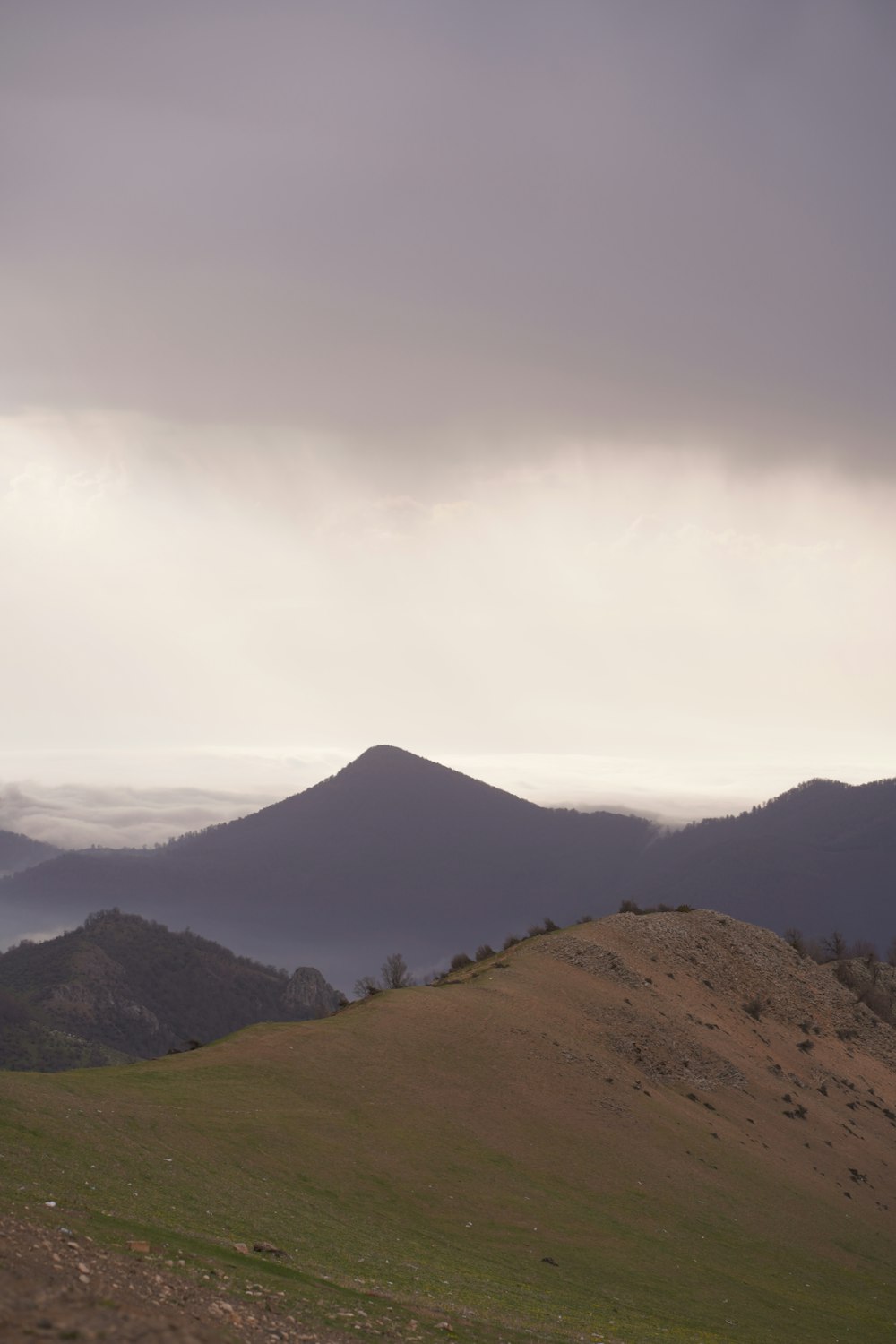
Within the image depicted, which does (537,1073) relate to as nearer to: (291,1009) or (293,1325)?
(293,1325)

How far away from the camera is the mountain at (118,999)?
13250 cm

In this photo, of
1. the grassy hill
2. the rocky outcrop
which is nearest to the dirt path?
the grassy hill

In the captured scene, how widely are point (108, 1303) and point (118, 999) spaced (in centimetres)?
16729

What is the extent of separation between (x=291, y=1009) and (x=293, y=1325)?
7284 inches

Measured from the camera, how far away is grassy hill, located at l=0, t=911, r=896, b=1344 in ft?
71.3

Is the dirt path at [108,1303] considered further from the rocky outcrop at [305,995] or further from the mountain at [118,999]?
the rocky outcrop at [305,995]

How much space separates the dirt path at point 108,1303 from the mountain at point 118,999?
383 ft

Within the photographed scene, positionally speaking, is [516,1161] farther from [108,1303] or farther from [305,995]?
[305,995]

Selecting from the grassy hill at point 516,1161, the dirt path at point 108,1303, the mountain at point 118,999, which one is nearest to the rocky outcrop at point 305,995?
the mountain at point 118,999

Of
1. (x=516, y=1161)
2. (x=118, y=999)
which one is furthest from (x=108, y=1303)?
(x=118, y=999)

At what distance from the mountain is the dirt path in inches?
4598

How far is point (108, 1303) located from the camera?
13.0 m

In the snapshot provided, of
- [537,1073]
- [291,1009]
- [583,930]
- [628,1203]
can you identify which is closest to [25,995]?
[291,1009]

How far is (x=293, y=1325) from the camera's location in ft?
50.8
